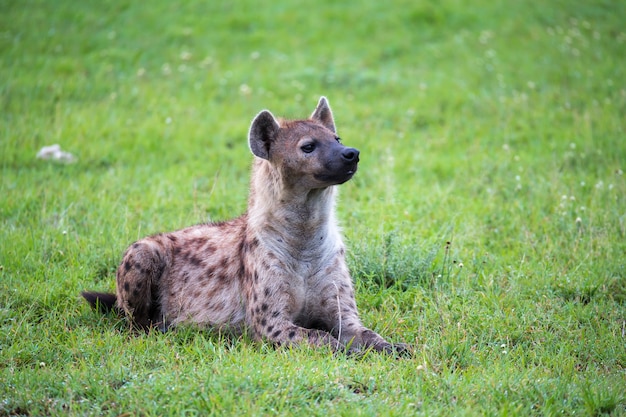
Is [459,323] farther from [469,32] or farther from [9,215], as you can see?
[469,32]

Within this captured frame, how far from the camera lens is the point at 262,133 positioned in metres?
5.52

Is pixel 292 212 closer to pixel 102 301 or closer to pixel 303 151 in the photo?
pixel 303 151

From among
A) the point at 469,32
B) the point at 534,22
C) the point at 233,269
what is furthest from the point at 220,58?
the point at 233,269

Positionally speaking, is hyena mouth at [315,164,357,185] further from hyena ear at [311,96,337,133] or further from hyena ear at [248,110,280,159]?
hyena ear at [311,96,337,133]

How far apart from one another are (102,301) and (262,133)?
1.66 m

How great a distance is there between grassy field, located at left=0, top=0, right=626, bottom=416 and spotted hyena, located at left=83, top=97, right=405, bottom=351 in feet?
0.70

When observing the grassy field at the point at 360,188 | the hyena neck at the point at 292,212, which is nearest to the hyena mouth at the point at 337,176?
the hyena neck at the point at 292,212

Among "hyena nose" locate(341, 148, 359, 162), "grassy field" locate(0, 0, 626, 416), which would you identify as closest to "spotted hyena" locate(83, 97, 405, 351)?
"hyena nose" locate(341, 148, 359, 162)

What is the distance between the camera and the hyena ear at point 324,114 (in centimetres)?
584

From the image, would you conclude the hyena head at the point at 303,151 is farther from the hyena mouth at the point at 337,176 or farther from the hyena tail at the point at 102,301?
the hyena tail at the point at 102,301

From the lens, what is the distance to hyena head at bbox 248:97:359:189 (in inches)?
205

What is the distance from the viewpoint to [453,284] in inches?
237

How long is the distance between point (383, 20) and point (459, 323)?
9122 mm

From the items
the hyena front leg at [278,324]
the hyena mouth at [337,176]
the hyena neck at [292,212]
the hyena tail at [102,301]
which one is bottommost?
the hyena tail at [102,301]
